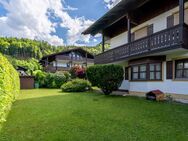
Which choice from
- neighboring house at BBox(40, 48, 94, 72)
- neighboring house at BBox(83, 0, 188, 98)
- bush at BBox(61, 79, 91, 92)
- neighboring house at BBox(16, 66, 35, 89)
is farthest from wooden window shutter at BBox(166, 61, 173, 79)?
neighboring house at BBox(40, 48, 94, 72)

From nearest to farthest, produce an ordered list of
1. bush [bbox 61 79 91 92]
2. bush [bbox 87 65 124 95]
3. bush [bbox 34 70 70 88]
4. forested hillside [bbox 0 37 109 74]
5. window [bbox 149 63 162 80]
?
1. window [bbox 149 63 162 80]
2. bush [bbox 87 65 124 95]
3. bush [bbox 61 79 91 92]
4. bush [bbox 34 70 70 88]
5. forested hillside [bbox 0 37 109 74]

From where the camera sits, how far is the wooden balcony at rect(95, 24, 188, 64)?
1073 cm

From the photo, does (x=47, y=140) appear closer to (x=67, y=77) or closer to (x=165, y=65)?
(x=165, y=65)

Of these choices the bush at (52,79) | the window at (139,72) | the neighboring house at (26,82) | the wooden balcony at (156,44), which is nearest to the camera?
the wooden balcony at (156,44)

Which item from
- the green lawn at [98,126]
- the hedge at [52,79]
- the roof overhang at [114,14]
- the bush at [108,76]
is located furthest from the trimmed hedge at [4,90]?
the hedge at [52,79]

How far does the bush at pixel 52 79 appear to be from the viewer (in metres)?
28.9

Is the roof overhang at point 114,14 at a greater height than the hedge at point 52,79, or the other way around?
the roof overhang at point 114,14

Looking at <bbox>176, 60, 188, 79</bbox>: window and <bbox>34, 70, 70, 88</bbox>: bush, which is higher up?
<bbox>176, 60, 188, 79</bbox>: window

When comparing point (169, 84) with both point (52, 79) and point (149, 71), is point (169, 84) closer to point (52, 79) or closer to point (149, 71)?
point (149, 71)

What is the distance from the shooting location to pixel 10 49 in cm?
7806

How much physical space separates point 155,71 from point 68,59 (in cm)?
3613

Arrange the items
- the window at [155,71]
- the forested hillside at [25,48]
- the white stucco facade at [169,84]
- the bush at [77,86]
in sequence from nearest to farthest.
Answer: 1. the white stucco facade at [169,84]
2. the window at [155,71]
3. the bush at [77,86]
4. the forested hillside at [25,48]

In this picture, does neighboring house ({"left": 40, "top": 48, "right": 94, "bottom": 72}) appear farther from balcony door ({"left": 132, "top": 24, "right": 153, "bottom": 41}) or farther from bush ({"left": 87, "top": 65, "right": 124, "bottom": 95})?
bush ({"left": 87, "top": 65, "right": 124, "bottom": 95})

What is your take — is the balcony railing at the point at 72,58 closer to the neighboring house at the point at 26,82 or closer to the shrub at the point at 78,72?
the neighboring house at the point at 26,82
